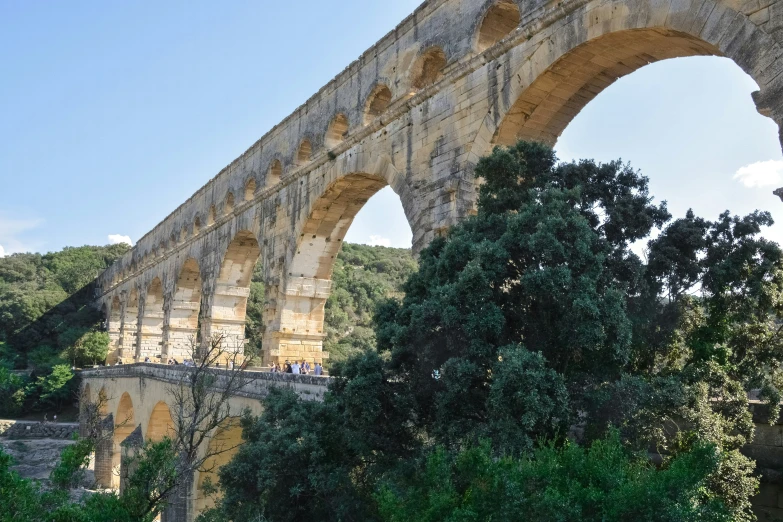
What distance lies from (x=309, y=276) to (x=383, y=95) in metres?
4.27

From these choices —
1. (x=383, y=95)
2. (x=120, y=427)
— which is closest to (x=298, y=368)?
(x=383, y=95)

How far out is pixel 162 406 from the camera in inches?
624

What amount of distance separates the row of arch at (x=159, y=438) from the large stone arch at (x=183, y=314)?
196 centimetres

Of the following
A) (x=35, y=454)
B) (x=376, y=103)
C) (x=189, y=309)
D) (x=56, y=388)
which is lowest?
(x=35, y=454)

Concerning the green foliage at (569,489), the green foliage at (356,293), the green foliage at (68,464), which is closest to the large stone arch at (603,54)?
the green foliage at (569,489)

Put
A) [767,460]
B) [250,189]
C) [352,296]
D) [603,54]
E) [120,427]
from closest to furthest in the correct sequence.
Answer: [767,460]
[603,54]
[250,189]
[120,427]
[352,296]

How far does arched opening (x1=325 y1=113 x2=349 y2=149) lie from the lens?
12656mm

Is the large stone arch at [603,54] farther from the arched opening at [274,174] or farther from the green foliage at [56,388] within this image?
the green foliage at [56,388]

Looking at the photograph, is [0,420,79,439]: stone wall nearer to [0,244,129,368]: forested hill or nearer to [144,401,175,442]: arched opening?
[0,244,129,368]: forested hill

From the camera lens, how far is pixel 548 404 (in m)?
4.54

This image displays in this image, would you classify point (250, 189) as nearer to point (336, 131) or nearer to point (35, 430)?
point (336, 131)

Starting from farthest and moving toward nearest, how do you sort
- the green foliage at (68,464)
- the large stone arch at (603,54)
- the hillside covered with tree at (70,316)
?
1. the hillside covered with tree at (70,316)
2. the large stone arch at (603,54)
3. the green foliage at (68,464)

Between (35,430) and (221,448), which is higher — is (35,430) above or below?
below

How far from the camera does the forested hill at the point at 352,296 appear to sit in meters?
32.1
